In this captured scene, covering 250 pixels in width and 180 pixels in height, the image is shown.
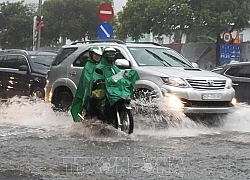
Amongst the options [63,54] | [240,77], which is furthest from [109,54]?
[240,77]

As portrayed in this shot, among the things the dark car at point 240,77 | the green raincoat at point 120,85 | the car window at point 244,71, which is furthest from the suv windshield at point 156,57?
the car window at point 244,71

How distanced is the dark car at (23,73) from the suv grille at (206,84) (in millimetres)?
6284

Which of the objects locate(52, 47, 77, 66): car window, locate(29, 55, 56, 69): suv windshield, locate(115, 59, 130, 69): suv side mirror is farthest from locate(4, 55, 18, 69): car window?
locate(115, 59, 130, 69): suv side mirror

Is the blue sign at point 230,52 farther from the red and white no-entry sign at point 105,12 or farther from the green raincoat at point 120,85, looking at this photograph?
the green raincoat at point 120,85

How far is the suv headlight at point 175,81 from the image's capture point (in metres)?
9.88

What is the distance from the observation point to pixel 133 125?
9172mm

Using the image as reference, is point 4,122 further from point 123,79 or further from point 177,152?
point 177,152

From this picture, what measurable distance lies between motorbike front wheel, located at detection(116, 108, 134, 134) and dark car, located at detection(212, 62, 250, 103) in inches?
220

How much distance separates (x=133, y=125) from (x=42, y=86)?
6773mm

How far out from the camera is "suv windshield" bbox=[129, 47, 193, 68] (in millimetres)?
10883

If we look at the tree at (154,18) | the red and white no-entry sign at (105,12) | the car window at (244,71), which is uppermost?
the tree at (154,18)

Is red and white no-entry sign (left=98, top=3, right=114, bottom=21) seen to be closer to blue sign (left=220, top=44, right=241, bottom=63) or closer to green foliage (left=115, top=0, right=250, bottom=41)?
blue sign (left=220, top=44, right=241, bottom=63)

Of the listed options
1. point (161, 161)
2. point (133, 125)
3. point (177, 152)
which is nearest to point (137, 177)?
point (161, 161)

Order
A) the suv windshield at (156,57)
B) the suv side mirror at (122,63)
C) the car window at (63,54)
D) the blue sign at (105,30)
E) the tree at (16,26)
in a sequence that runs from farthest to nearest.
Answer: the tree at (16,26)
the blue sign at (105,30)
the car window at (63,54)
the suv windshield at (156,57)
the suv side mirror at (122,63)
